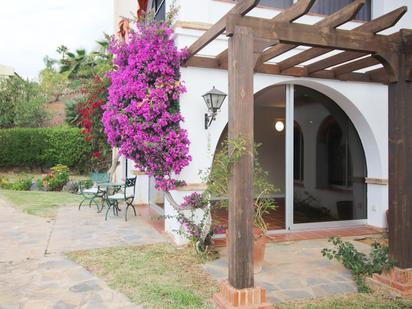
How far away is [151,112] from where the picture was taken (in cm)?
572

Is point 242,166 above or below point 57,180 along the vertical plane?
above

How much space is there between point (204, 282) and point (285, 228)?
3.12 m

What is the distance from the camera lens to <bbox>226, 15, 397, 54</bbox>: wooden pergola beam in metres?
3.56

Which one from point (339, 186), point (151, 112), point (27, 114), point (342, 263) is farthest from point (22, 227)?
point (27, 114)

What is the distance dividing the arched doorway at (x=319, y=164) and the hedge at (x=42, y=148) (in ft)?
41.1

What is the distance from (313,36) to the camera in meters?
3.78

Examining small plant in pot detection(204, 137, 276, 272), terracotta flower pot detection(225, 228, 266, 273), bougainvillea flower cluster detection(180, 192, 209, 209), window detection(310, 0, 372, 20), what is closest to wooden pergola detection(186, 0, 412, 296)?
small plant in pot detection(204, 137, 276, 272)

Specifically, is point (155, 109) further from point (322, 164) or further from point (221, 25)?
point (322, 164)

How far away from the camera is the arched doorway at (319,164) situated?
23.2ft

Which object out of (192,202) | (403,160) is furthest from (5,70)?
(403,160)

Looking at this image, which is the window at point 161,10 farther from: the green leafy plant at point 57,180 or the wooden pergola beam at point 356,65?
the green leafy plant at point 57,180

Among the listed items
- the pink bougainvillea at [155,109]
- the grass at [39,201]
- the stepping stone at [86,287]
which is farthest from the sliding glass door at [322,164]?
the grass at [39,201]

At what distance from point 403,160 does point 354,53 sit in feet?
5.63

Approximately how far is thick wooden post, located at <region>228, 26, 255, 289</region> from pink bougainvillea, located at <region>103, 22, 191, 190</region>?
232 centimetres
